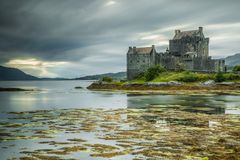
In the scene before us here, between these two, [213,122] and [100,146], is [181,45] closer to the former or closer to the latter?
[213,122]

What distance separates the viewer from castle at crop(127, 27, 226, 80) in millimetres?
132125

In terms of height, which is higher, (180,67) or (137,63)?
(137,63)

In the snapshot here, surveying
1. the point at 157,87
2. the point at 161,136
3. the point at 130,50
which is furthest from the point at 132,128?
the point at 130,50

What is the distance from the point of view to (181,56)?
13650 centimetres

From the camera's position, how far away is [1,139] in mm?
22688

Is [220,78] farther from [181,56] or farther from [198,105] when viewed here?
[198,105]

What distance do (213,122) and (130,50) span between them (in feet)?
370

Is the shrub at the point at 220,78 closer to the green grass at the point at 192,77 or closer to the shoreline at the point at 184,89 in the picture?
the green grass at the point at 192,77

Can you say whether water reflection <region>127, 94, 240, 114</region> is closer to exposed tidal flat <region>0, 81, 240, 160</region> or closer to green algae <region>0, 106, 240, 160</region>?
green algae <region>0, 106, 240, 160</region>

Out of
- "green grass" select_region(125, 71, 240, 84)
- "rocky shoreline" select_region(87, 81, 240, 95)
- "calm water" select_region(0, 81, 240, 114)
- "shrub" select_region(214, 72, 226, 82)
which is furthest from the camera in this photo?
"green grass" select_region(125, 71, 240, 84)

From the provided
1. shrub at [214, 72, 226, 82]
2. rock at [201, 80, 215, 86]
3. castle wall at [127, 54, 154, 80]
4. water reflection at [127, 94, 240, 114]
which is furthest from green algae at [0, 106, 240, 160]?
castle wall at [127, 54, 154, 80]

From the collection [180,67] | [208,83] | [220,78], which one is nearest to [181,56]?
[180,67]

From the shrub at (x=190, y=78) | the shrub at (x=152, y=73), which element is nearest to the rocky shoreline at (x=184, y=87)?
the shrub at (x=190, y=78)

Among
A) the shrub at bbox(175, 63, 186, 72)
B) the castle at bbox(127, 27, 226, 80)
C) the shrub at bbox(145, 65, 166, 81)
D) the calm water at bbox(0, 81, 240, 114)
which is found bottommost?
the calm water at bbox(0, 81, 240, 114)
